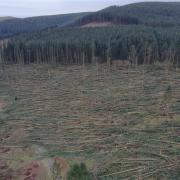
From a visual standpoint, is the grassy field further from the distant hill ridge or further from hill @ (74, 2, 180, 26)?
hill @ (74, 2, 180, 26)

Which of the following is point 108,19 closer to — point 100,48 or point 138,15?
point 138,15

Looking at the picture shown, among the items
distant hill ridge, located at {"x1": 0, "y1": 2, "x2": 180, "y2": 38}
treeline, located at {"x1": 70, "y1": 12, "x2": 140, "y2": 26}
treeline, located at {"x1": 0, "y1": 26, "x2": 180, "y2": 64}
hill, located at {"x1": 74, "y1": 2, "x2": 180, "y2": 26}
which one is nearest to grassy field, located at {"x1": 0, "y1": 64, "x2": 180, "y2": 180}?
treeline, located at {"x1": 0, "y1": 26, "x2": 180, "y2": 64}

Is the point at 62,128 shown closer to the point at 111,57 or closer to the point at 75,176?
the point at 75,176

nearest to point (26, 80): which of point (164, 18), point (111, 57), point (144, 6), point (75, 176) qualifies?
point (111, 57)

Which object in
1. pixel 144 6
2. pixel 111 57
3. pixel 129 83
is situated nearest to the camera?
pixel 129 83

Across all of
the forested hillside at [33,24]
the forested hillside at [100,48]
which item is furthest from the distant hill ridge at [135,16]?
the forested hillside at [100,48]

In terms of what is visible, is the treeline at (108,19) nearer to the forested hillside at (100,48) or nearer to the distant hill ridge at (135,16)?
the distant hill ridge at (135,16)

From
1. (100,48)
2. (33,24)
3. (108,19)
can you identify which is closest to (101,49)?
(100,48)
